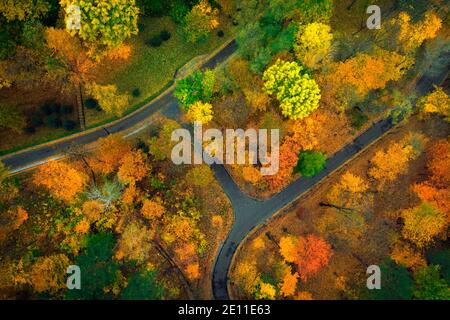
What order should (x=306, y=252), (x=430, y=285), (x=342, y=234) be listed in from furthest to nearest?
(x=342, y=234) → (x=306, y=252) → (x=430, y=285)

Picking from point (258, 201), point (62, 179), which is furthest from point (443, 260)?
point (62, 179)

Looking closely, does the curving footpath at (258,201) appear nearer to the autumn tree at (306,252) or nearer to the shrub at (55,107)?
the autumn tree at (306,252)

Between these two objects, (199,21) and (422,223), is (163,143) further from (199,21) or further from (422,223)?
(422,223)

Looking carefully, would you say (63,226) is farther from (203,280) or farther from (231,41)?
(231,41)

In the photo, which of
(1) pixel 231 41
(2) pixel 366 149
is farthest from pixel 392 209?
(1) pixel 231 41

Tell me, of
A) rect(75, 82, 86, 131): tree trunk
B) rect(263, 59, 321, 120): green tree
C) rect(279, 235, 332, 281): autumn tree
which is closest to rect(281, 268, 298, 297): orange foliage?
rect(279, 235, 332, 281): autumn tree

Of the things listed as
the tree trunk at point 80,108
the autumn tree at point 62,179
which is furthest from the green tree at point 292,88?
the tree trunk at point 80,108
